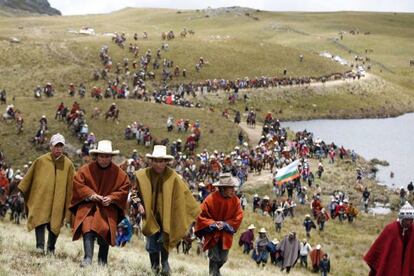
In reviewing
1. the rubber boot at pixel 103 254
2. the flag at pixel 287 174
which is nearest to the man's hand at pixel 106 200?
the rubber boot at pixel 103 254

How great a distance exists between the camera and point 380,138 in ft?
238

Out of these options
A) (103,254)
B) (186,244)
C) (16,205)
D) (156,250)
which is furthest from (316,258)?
(103,254)

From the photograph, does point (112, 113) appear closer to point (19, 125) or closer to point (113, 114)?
point (113, 114)

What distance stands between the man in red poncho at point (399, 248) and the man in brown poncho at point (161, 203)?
3.53 meters

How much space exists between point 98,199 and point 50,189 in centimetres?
144

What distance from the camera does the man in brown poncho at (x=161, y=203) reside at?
12.0 meters

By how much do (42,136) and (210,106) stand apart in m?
29.0

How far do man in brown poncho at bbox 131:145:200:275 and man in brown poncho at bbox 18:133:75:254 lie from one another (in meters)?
1.50

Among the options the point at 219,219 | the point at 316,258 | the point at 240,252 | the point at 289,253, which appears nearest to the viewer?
the point at 219,219

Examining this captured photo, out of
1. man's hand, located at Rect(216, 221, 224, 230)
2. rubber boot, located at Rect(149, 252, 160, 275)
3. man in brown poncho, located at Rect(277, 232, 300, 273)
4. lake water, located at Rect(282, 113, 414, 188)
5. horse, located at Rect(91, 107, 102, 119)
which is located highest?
man's hand, located at Rect(216, 221, 224, 230)

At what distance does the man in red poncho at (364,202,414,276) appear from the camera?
10.9m

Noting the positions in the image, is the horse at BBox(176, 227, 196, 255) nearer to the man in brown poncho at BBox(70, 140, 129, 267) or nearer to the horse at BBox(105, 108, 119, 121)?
the man in brown poncho at BBox(70, 140, 129, 267)

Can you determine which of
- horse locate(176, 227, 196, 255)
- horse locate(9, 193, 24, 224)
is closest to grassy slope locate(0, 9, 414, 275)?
horse locate(176, 227, 196, 255)

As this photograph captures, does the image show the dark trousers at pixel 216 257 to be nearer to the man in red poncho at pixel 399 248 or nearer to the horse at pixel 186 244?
the man in red poncho at pixel 399 248
